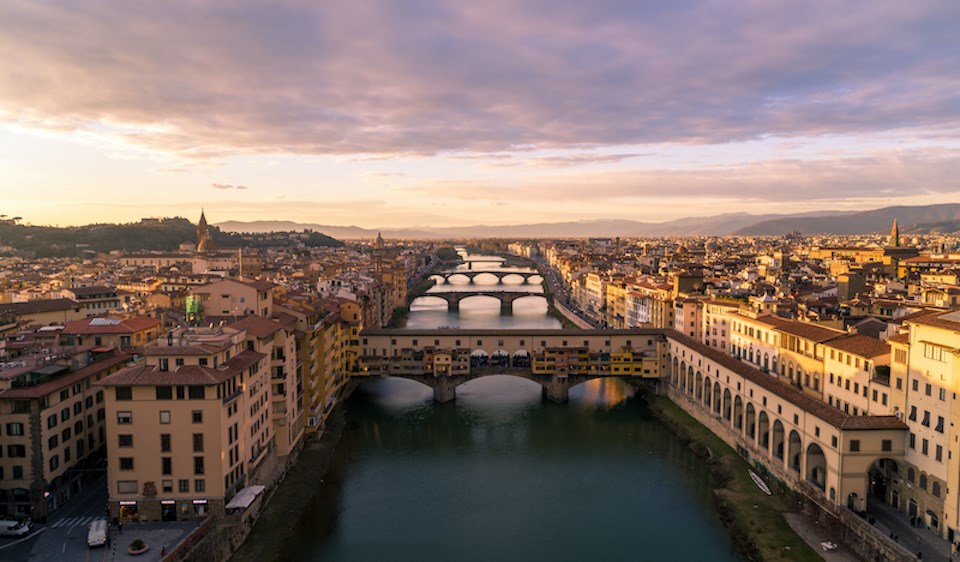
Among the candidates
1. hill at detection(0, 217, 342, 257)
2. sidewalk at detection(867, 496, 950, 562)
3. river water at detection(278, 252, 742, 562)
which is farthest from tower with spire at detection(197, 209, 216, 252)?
sidewalk at detection(867, 496, 950, 562)

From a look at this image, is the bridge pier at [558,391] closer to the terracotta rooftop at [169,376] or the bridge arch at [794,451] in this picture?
the bridge arch at [794,451]

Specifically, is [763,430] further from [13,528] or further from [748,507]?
[13,528]


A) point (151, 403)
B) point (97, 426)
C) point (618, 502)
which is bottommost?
point (618, 502)

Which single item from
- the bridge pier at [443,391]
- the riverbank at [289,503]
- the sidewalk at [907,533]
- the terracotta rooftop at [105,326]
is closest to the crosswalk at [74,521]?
the riverbank at [289,503]

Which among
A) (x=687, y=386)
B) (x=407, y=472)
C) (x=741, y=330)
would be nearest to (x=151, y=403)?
(x=407, y=472)

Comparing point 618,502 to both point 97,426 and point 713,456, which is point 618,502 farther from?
point 97,426

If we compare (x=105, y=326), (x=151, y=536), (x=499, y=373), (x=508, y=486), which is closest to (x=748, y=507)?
(x=508, y=486)
